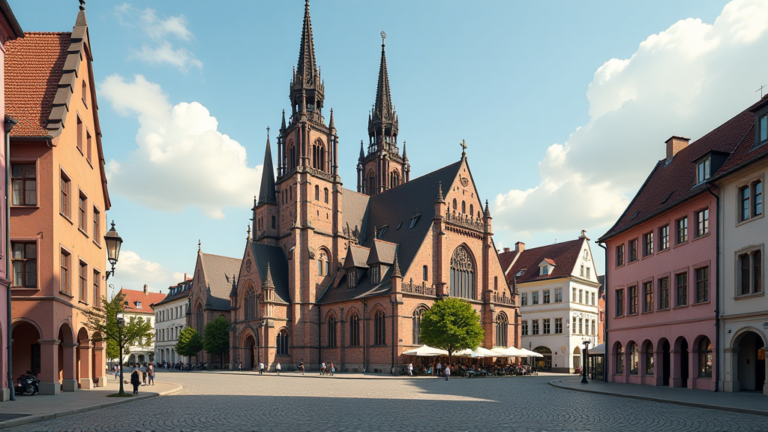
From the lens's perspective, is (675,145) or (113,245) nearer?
(113,245)

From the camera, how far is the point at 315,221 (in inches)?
2594

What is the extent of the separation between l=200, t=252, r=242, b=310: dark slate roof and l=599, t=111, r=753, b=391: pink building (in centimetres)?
5478

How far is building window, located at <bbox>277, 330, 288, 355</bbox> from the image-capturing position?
204 feet

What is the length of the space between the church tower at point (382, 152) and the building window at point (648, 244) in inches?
1934

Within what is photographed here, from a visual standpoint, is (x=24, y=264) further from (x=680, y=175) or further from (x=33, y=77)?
(x=680, y=175)

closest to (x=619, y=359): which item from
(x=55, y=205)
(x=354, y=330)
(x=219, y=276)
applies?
(x=354, y=330)

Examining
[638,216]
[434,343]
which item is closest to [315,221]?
[434,343]

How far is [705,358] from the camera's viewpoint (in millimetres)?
29156

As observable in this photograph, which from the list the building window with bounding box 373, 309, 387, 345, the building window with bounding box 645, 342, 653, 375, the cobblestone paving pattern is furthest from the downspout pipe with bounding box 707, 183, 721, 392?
the building window with bounding box 373, 309, 387, 345

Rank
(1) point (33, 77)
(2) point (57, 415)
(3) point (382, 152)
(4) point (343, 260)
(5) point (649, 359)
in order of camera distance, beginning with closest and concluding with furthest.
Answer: (2) point (57, 415) < (1) point (33, 77) < (5) point (649, 359) < (4) point (343, 260) < (3) point (382, 152)

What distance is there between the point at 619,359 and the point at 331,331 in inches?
1226

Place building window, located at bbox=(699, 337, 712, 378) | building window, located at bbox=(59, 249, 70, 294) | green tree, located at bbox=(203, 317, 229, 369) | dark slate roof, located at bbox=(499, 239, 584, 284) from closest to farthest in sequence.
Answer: building window, located at bbox=(59, 249, 70, 294) < building window, located at bbox=(699, 337, 712, 378) < dark slate roof, located at bbox=(499, 239, 584, 284) < green tree, located at bbox=(203, 317, 229, 369)

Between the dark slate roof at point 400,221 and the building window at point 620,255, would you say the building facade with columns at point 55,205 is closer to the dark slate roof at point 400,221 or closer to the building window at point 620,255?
the dark slate roof at point 400,221

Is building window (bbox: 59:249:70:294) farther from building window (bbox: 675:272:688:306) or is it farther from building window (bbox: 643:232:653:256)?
building window (bbox: 643:232:653:256)
